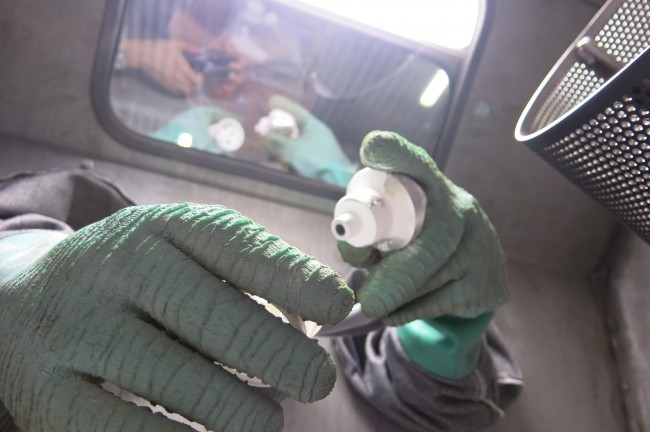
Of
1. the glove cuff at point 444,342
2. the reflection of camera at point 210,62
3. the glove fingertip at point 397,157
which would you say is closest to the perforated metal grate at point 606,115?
the glove fingertip at point 397,157

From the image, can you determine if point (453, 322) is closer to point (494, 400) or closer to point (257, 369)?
point (494, 400)

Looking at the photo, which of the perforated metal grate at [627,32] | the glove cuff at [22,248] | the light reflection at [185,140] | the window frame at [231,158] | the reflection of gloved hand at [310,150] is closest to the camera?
the glove cuff at [22,248]

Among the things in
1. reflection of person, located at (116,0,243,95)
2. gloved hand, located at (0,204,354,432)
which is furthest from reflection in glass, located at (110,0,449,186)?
gloved hand, located at (0,204,354,432)

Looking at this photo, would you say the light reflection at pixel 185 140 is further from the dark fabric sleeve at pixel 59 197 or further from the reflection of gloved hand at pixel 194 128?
the dark fabric sleeve at pixel 59 197

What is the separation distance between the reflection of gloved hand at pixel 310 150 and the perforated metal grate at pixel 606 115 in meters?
0.67

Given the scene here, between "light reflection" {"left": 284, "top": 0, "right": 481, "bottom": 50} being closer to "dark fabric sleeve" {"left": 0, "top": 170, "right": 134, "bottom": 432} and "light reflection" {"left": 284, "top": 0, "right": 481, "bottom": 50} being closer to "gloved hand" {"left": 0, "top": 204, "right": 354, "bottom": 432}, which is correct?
"dark fabric sleeve" {"left": 0, "top": 170, "right": 134, "bottom": 432}

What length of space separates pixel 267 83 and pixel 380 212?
88cm

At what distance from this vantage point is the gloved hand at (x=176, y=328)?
0.57 metres

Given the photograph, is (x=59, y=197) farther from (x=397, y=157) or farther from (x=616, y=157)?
(x=616, y=157)

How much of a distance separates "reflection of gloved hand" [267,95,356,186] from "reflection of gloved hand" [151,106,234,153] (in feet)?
0.50

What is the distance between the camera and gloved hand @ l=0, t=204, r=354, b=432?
1.87 ft

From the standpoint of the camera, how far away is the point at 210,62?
1562 mm

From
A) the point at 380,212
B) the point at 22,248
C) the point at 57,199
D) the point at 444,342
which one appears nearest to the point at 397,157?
the point at 380,212

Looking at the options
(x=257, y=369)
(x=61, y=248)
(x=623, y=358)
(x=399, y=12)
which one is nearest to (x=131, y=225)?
(x=61, y=248)
